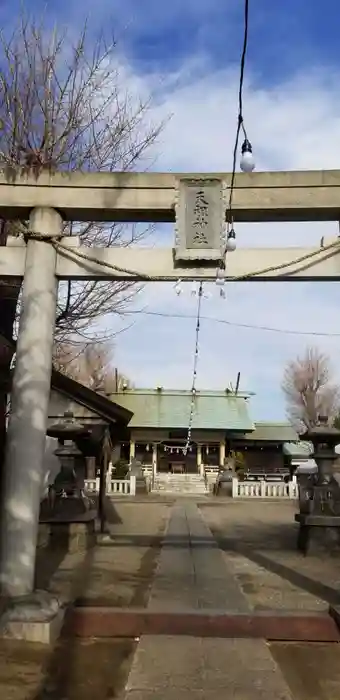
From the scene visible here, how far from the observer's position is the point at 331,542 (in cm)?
1129

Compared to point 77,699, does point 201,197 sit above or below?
above

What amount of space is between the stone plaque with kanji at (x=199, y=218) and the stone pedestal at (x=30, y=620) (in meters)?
3.76

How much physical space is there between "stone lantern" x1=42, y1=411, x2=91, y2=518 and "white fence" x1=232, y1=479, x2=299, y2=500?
18.1 meters

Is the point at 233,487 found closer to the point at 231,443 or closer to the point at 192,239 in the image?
the point at 231,443

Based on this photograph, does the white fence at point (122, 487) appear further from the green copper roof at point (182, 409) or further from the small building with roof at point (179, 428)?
the green copper roof at point (182, 409)

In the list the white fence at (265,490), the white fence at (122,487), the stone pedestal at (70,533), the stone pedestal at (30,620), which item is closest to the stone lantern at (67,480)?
the stone pedestal at (70,533)

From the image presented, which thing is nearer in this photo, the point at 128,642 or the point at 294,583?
the point at 128,642

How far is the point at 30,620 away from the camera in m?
5.36

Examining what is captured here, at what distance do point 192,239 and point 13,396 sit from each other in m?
2.55

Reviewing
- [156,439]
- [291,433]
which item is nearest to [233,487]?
[156,439]

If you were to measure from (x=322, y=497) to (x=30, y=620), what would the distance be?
26.0ft

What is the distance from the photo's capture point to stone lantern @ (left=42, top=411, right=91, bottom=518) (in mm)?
11930

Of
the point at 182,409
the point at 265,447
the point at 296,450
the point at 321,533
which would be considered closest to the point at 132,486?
the point at 182,409

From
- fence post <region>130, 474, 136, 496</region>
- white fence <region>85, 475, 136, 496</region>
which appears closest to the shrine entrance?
white fence <region>85, 475, 136, 496</region>
